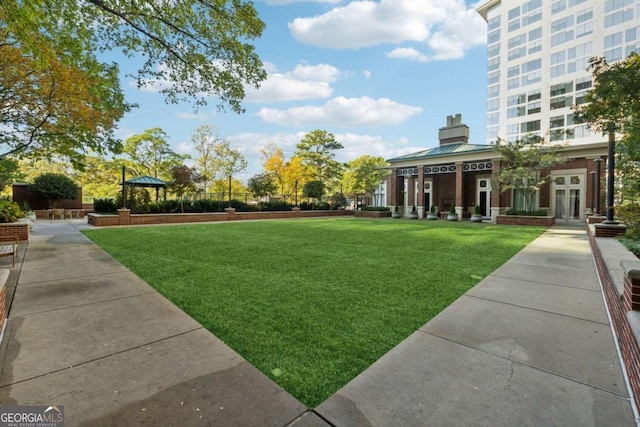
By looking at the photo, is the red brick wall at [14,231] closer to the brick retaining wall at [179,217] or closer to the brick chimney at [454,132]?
the brick retaining wall at [179,217]

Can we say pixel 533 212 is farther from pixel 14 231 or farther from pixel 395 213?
pixel 14 231

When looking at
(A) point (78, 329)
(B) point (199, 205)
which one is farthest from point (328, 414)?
(B) point (199, 205)

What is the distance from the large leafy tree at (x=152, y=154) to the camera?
32.2 metres

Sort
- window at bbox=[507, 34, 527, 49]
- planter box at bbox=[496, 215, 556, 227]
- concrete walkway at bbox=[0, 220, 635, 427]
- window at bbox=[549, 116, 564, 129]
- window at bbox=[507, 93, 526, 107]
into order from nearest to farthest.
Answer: concrete walkway at bbox=[0, 220, 635, 427] < planter box at bbox=[496, 215, 556, 227] < window at bbox=[549, 116, 564, 129] < window at bbox=[507, 93, 526, 107] < window at bbox=[507, 34, 527, 49]

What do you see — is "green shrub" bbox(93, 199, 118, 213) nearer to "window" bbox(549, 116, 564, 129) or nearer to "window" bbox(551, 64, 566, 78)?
"window" bbox(549, 116, 564, 129)

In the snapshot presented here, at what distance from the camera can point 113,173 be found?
34906mm

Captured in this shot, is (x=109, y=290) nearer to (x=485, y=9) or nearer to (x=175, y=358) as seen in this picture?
(x=175, y=358)

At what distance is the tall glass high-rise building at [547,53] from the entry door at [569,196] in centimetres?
2470

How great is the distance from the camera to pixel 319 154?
36.4 m

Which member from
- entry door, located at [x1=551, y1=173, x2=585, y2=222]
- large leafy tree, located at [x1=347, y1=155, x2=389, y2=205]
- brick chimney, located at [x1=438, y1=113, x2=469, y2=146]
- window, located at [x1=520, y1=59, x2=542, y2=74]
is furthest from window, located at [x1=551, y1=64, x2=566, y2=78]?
large leafy tree, located at [x1=347, y1=155, x2=389, y2=205]

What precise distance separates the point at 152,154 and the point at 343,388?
36607 mm

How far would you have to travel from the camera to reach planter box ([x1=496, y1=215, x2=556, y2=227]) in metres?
18.5

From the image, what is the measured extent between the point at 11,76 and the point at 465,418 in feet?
36.4

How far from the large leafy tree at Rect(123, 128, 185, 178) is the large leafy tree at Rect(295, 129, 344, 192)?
13911 millimetres
